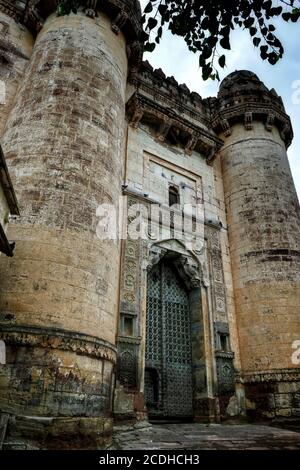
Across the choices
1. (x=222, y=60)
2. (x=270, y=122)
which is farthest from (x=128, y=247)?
(x=270, y=122)

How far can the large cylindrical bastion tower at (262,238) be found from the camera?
871 centimetres

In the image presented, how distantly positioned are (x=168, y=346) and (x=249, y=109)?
9.01 m

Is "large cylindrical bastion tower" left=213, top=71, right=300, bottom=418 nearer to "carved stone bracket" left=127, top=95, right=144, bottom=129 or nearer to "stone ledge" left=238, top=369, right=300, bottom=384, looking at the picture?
"stone ledge" left=238, top=369, right=300, bottom=384

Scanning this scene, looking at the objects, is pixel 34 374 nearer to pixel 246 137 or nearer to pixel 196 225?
pixel 196 225

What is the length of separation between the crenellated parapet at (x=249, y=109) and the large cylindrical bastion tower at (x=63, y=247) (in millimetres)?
5323

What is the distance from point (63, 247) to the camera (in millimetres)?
5723

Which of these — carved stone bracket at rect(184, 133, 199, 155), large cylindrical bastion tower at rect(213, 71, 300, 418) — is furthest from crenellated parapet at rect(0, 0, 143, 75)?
large cylindrical bastion tower at rect(213, 71, 300, 418)

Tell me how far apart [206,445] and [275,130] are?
36.6ft

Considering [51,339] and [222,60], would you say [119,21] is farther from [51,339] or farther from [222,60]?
[51,339]

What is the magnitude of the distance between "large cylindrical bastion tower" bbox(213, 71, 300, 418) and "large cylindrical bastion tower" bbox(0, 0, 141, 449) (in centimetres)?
458

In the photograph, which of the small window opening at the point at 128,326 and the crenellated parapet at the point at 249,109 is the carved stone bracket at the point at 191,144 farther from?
the small window opening at the point at 128,326

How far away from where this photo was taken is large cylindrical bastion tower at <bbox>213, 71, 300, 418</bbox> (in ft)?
28.6
